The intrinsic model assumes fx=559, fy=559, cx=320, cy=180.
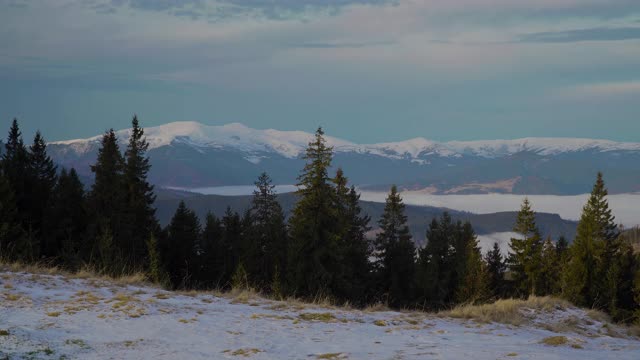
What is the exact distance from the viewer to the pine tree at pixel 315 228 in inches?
1533

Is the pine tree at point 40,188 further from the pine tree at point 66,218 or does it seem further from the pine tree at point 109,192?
the pine tree at point 109,192

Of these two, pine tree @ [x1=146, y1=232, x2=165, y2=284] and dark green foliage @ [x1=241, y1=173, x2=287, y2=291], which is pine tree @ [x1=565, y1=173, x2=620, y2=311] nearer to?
dark green foliage @ [x1=241, y1=173, x2=287, y2=291]

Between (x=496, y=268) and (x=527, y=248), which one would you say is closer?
(x=527, y=248)

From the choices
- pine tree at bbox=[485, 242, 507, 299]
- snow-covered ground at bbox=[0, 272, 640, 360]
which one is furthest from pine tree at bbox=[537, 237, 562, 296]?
snow-covered ground at bbox=[0, 272, 640, 360]

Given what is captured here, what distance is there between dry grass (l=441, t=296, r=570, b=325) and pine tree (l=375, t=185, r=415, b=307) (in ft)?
137

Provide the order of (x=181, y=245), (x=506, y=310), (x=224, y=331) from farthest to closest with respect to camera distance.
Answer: (x=181, y=245) → (x=506, y=310) → (x=224, y=331)

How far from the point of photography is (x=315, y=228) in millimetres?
39312

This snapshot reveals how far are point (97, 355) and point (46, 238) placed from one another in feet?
155

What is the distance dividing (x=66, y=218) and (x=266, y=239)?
20755 millimetres

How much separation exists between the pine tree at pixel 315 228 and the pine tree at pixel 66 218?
1938 cm

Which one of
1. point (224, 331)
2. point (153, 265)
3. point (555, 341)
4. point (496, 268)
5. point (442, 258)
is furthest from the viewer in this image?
point (496, 268)

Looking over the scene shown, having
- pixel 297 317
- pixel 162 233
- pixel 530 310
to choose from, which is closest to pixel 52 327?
pixel 297 317

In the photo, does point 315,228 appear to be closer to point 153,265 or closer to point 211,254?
point 153,265

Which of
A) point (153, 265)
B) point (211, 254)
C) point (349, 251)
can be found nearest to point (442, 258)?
point (349, 251)
